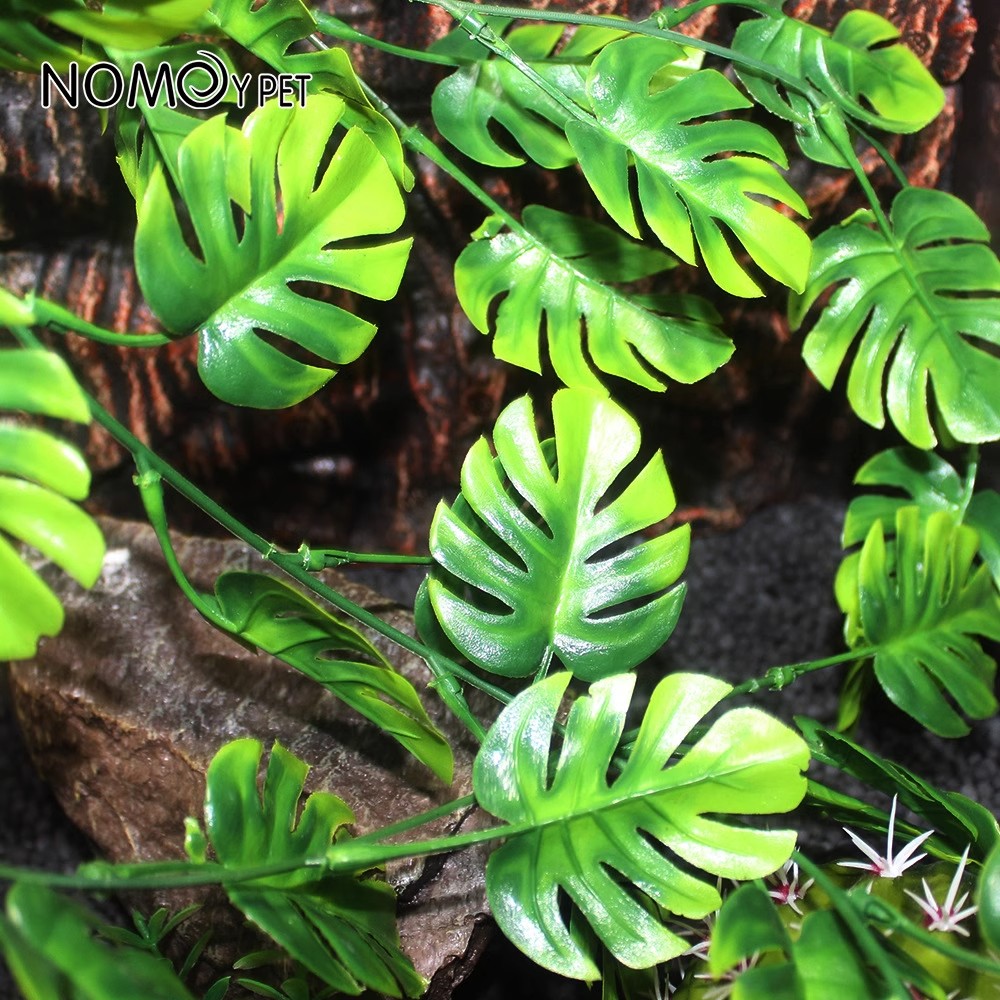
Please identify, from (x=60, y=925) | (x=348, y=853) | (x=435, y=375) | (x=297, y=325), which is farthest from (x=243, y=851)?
(x=435, y=375)

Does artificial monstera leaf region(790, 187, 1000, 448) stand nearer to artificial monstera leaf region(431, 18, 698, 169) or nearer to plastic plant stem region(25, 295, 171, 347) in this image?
artificial monstera leaf region(431, 18, 698, 169)

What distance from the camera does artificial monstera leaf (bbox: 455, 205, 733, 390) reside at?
1.24 m

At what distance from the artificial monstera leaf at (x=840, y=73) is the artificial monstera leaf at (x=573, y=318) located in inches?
12.3

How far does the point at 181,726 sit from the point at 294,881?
1.82 feet

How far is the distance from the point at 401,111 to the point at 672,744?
1198mm

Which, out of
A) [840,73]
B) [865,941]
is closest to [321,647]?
[865,941]

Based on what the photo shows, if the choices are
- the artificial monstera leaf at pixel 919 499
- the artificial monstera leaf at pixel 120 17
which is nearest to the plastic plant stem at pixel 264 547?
the artificial monstera leaf at pixel 120 17

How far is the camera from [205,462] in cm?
195

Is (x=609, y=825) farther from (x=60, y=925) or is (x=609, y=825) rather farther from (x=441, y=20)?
(x=441, y=20)

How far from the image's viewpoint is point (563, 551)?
3.39 feet

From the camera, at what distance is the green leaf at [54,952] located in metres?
0.57

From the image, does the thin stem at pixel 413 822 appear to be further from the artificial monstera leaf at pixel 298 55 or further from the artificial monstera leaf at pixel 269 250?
the artificial monstera leaf at pixel 298 55

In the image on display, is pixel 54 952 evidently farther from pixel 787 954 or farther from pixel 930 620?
pixel 930 620

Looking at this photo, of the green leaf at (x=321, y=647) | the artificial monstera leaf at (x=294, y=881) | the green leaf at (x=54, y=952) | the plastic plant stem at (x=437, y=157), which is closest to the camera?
the green leaf at (x=54, y=952)
